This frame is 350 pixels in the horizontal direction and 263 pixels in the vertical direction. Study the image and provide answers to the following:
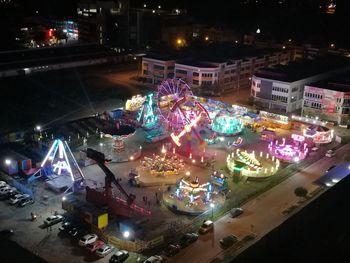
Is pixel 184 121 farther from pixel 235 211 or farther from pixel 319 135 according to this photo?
pixel 319 135

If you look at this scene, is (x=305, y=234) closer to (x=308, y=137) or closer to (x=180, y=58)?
(x=308, y=137)

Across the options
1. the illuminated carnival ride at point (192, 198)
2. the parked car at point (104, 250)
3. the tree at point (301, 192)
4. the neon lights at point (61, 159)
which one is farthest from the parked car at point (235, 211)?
the neon lights at point (61, 159)

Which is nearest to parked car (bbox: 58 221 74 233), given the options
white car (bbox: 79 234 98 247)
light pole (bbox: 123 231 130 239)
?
white car (bbox: 79 234 98 247)

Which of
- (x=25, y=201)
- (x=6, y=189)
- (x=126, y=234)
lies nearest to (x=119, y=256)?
(x=126, y=234)

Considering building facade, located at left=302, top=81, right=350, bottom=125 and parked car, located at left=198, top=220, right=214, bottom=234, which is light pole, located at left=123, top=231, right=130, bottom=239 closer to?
parked car, located at left=198, top=220, right=214, bottom=234

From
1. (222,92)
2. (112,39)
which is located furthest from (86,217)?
(112,39)

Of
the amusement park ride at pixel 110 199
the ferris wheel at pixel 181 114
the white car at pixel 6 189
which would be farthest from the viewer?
the ferris wheel at pixel 181 114

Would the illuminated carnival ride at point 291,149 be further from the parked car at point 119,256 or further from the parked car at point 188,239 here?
the parked car at point 119,256
